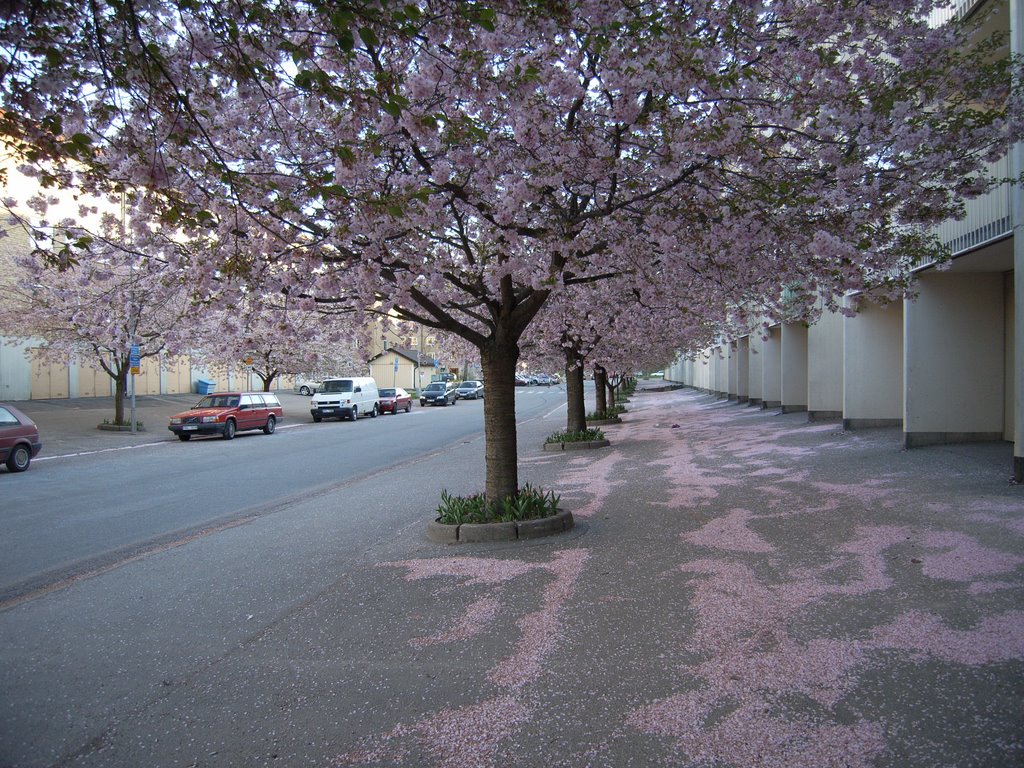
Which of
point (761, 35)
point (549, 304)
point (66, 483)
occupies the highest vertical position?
point (761, 35)

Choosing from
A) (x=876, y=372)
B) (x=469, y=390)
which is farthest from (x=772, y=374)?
(x=469, y=390)

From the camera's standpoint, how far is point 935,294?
12461mm

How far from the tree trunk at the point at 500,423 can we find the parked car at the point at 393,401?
1205 inches

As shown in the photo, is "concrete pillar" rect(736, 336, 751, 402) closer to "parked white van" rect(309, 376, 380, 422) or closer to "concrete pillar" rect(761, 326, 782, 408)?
"concrete pillar" rect(761, 326, 782, 408)

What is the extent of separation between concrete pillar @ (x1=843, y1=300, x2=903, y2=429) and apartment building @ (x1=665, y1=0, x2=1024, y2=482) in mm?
23

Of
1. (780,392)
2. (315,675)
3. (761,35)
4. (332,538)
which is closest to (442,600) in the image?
(315,675)

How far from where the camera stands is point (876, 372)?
16.3 m

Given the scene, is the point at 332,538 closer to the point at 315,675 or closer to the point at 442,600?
the point at 442,600

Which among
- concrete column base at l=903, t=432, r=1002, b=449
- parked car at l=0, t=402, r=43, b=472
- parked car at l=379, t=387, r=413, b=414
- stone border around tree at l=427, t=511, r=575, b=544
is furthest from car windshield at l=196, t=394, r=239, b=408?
concrete column base at l=903, t=432, r=1002, b=449

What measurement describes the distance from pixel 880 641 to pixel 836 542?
8.22 feet

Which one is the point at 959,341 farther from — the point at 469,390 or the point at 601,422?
the point at 469,390

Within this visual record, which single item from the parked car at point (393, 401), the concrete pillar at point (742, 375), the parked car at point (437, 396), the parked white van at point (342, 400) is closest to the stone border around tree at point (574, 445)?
the concrete pillar at point (742, 375)

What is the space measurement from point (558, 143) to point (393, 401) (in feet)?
111

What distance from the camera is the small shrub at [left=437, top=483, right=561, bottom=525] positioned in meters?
7.65
